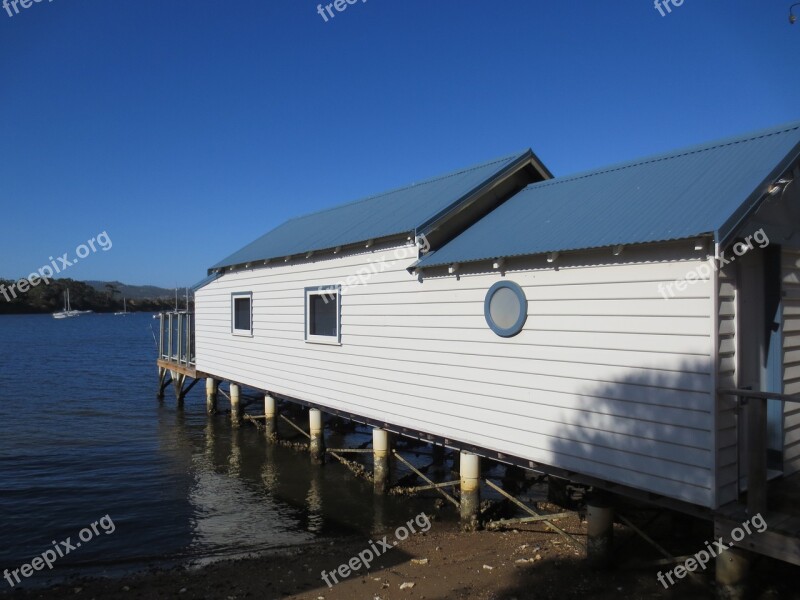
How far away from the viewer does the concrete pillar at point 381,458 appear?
11.7 meters

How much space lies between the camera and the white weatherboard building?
6.02 m

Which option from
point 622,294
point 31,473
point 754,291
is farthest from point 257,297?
point 754,291

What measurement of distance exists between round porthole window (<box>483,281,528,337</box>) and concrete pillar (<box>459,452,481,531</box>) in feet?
7.98

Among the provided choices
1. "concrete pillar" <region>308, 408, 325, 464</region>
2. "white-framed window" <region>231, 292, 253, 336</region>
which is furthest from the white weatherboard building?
"white-framed window" <region>231, 292, 253, 336</region>

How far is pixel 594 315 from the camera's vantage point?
698 centimetres

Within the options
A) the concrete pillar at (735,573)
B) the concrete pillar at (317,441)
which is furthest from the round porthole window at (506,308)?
the concrete pillar at (317,441)

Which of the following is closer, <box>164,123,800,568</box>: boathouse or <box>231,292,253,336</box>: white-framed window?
<box>164,123,800,568</box>: boathouse

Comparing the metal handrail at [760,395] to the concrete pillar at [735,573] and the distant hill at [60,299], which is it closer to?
the concrete pillar at [735,573]

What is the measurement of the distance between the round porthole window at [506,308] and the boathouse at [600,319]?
0.08 feet

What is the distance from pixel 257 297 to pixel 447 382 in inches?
307

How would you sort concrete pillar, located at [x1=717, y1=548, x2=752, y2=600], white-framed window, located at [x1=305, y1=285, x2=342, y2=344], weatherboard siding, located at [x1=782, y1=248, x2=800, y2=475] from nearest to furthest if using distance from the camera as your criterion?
concrete pillar, located at [x1=717, y1=548, x2=752, y2=600]
weatherboard siding, located at [x1=782, y1=248, x2=800, y2=475]
white-framed window, located at [x1=305, y1=285, x2=342, y2=344]

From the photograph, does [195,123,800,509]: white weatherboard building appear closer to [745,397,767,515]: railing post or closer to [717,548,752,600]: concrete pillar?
[745,397,767,515]: railing post

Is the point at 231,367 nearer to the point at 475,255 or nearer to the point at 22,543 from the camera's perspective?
the point at 22,543

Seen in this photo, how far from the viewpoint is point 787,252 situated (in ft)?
22.6
